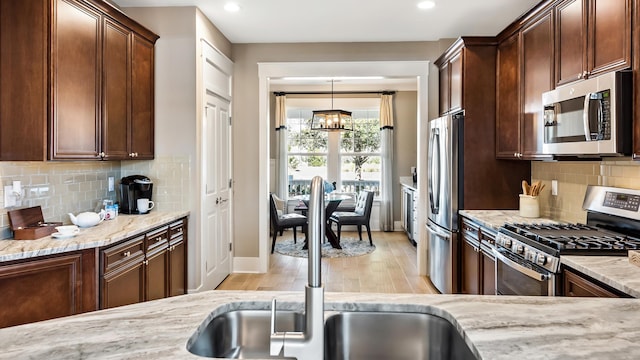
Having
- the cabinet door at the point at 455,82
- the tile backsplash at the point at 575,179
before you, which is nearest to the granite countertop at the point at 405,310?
the tile backsplash at the point at 575,179

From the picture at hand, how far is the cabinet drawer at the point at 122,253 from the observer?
252 centimetres

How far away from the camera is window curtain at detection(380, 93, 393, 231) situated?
7.74 m

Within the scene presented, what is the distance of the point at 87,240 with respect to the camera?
8.03ft

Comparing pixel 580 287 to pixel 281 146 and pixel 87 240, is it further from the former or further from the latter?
pixel 281 146

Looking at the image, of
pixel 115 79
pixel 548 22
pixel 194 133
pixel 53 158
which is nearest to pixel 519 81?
pixel 548 22

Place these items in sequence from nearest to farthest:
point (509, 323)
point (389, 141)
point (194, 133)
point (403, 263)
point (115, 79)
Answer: point (509, 323) → point (115, 79) → point (194, 133) → point (403, 263) → point (389, 141)

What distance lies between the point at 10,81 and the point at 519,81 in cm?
358

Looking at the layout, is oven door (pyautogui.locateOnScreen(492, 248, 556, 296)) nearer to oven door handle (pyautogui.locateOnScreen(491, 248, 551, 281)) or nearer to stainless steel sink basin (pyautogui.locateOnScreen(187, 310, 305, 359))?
oven door handle (pyautogui.locateOnScreen(491, 248, 551, 281))

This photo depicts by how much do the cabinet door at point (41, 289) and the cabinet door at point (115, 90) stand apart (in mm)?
1061

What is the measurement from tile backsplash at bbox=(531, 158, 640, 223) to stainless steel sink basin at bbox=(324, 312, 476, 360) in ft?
6.56

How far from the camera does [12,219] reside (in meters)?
2.55

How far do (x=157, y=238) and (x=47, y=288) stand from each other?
98cm

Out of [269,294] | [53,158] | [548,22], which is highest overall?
[548,22]

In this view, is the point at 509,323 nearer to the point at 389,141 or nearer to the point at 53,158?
the point at 53,158
